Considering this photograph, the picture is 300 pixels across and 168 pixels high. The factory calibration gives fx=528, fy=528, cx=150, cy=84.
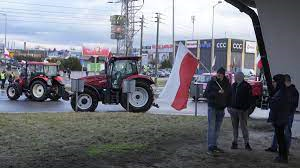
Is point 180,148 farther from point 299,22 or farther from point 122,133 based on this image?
point 299,22

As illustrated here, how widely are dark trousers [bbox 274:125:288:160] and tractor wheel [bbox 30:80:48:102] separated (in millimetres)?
19184

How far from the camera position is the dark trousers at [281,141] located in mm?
9730

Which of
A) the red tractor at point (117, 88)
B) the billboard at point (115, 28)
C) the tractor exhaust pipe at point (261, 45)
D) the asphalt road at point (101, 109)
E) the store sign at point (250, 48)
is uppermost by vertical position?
the billboard at point (115, 28)

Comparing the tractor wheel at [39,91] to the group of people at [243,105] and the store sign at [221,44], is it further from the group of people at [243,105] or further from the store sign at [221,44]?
the store sign at [221,44]

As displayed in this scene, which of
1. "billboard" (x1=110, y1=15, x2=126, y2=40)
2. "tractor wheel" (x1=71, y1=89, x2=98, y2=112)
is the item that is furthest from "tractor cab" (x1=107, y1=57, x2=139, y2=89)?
"billboard" (x1=110, y1=15, x2=126, y2=40)

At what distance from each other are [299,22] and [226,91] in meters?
2.52

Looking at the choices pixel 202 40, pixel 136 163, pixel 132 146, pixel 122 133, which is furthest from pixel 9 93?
pixel 202 40

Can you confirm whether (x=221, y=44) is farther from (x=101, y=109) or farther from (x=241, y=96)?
(x=241, y=96)

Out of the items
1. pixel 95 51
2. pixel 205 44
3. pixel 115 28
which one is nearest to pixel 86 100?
pixel 95 51

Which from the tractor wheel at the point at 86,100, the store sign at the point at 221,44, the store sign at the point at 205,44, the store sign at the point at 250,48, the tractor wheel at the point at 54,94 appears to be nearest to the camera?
the tractor wheel at the point at 86,100

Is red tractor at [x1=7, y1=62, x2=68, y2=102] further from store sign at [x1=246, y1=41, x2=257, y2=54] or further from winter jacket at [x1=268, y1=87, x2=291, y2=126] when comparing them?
store sign at [x1=246, y1=41, x2=257, y2=54]

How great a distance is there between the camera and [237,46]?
443 ft

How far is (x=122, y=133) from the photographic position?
42.3ft

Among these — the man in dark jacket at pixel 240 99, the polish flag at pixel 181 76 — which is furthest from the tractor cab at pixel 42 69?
the man in dark jacket at pixel 240 99
